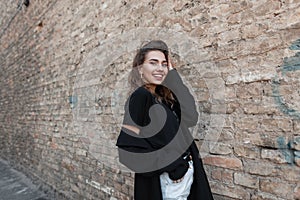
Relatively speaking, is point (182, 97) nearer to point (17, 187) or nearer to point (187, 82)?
point (187, 82)

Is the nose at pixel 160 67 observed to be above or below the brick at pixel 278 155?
above

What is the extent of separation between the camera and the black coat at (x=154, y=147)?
4.76 ft

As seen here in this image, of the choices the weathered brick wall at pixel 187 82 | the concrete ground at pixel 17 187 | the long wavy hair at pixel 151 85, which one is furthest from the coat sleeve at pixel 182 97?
the concrete ground at pixel 17 187

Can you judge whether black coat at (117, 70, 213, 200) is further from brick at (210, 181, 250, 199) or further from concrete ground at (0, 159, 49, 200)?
concrete ground at (0, 159, 49, 200)

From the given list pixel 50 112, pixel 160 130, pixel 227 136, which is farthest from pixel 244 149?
pixel 50 112

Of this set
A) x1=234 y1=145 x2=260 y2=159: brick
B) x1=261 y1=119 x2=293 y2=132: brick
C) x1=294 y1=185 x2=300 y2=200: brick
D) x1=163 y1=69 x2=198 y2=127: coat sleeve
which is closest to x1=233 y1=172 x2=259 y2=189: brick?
x1=234 y1=145 x2=260 y2=159: brick

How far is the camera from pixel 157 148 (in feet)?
4.83

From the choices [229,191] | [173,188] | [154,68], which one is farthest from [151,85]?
[229,191]

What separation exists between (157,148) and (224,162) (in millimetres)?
719

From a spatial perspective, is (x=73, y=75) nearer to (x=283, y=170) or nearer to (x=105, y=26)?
(x=105, y=26)

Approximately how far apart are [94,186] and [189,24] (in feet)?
7.89

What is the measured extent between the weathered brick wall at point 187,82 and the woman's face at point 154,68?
1.61 feet

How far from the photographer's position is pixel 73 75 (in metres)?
4.07

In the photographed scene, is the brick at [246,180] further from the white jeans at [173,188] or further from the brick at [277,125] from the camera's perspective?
the white jeans at [173,188]
